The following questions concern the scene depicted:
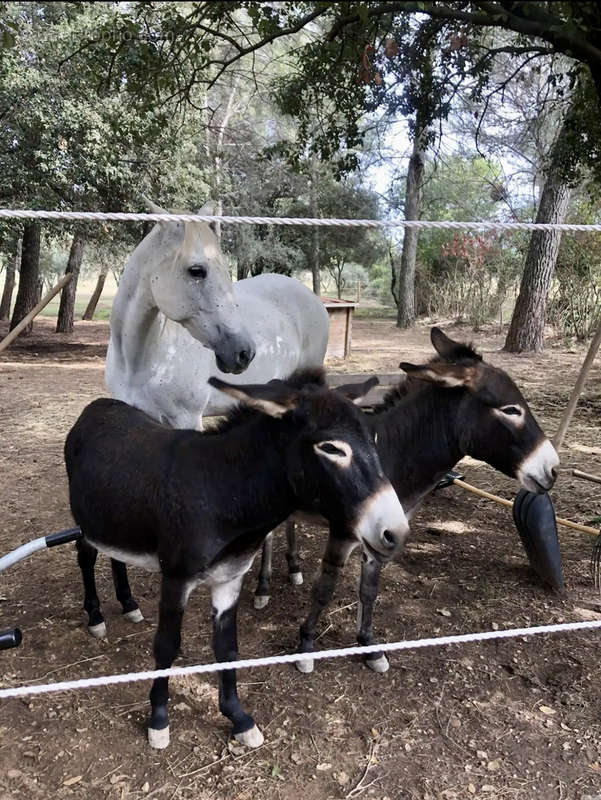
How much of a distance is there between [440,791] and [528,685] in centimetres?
85

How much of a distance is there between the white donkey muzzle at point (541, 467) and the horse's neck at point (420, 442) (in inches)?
13.0

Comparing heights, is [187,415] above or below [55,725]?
above

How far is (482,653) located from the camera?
3125mm

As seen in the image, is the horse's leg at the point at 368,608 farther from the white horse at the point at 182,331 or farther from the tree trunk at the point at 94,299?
the tree trunk at the point at 94,299

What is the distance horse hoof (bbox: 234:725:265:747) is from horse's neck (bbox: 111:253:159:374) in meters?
1.97

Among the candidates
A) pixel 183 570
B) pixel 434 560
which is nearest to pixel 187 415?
pixel 183 570

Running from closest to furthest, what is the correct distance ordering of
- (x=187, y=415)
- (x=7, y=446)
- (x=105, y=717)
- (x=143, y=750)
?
1. (x=143, y=750)
2. (x=105, y=717)
3. (x=187, y=415)
4. (x=7, y=446)

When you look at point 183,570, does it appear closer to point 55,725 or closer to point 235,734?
point 235,734

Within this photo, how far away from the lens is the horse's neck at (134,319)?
124 inches

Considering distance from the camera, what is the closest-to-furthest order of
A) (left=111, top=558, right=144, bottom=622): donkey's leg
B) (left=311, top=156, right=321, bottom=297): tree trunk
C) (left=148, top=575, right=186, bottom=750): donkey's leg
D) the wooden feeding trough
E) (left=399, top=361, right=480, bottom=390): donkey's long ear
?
(left=148, top=575, right=186, bottom=750): donkey's leg → (left=399, top=361, right=480, bottom=390): donkey's long ear → (left=111, top=558, right=144, bottom=622): donkey's leg → the wooden feeding trough → (left=311, top=156, right=321, bottom=297): tree trunk

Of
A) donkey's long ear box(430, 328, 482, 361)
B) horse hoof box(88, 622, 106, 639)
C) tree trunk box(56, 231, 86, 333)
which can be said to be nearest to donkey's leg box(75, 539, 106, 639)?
horse hoof box(88, 622, 106, 639)

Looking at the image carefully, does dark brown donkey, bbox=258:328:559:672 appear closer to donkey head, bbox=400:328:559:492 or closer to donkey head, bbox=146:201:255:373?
donkey head, bbox=400:328:559:492

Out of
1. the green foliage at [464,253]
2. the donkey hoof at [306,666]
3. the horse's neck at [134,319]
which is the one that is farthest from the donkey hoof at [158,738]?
the green foliage at [464,253]

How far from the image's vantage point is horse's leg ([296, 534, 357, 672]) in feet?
9.68
